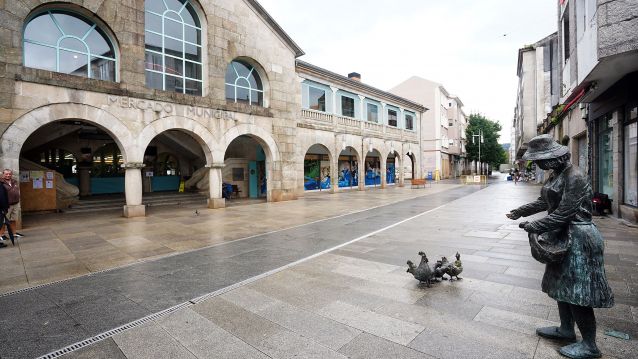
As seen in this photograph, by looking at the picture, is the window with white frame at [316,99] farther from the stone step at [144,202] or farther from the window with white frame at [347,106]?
the stone step at [144,202]

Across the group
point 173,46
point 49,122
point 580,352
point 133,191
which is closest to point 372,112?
point 173,46

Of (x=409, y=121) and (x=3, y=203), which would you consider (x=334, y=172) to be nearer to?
(x=409, y=121)

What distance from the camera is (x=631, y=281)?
4609 mm

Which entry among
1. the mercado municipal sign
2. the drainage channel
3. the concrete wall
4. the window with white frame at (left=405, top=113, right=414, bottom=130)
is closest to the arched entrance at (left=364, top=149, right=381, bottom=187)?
the window with white frame at (left=405, top=113, right=414, bottom=130)

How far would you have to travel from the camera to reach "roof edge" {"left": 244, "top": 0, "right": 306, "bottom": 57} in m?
16.8

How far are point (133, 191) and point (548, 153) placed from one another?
13450mm

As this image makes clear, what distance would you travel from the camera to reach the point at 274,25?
58.8ft

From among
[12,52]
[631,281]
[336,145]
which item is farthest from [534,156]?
[336,145]

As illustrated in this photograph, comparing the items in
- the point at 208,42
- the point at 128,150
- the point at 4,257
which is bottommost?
the point at 4,257

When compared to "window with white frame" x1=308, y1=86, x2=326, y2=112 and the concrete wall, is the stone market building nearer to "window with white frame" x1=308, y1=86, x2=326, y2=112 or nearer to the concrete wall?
"window with white frame" x1=308, y1=86, x2=326, y2=112

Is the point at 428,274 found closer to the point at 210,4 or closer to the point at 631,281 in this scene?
the point at 631,281

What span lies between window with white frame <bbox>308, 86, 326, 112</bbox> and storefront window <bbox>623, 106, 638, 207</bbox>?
1663cm

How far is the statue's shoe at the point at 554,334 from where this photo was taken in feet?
9.88

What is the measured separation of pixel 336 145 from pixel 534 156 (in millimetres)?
21199
